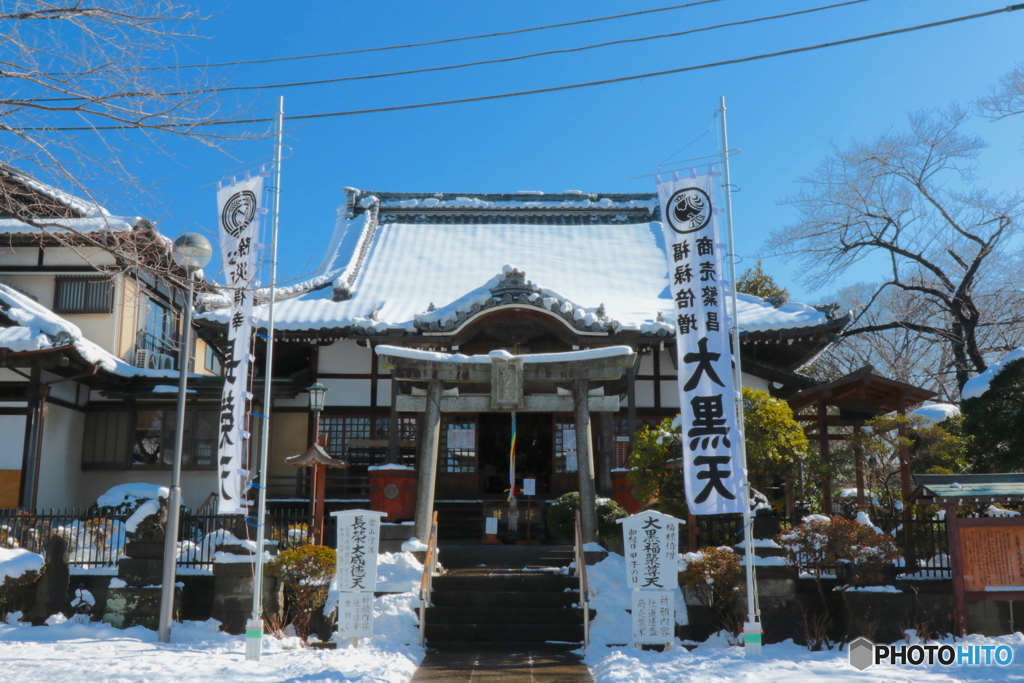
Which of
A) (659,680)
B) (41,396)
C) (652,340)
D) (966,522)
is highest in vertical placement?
(652,340)

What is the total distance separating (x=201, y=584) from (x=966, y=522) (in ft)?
34.2

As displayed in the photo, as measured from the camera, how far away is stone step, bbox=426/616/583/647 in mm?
10633

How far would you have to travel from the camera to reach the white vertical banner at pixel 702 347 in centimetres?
999

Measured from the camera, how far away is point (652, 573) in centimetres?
1009

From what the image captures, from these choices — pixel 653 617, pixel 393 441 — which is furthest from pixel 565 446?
pixel 653 617

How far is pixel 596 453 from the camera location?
1847 centimetres

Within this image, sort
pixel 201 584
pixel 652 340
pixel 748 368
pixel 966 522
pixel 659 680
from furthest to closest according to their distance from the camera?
pixel 748 368
pixel 652 340
pixel 201 584
pixel 966 522
pixel 659 680

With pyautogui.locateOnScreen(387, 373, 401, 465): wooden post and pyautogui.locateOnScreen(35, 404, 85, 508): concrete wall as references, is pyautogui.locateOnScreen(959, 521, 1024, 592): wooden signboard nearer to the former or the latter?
pyautogui.locateOnScreen(387, 373, 401, 465): wooden post

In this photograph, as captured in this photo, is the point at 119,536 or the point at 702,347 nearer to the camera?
the point at 702,347

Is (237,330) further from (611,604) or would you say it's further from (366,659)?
(611,604)

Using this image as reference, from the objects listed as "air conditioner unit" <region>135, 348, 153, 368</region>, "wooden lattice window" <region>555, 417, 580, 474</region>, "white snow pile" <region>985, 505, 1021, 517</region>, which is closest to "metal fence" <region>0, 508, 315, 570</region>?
"air conditioner unit" <region>135, 348, 153, 368</region>

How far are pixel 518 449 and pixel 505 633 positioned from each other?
1137 cm

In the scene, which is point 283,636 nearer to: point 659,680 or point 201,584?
point 201,584

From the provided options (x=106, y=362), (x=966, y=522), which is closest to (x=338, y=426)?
(x=106, y=362)
